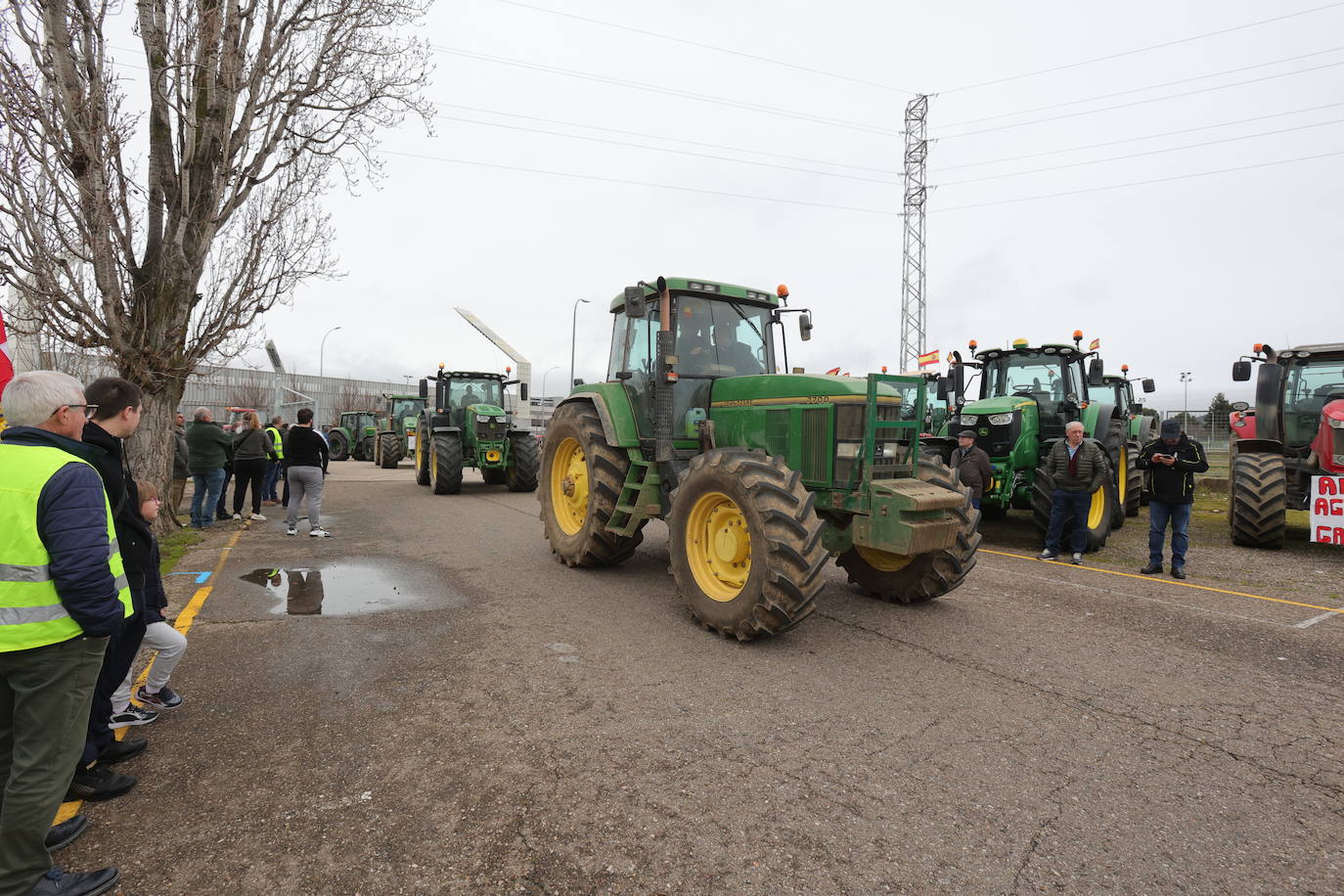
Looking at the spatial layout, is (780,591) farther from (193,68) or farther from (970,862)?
(193,68)

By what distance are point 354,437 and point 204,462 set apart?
81.0 ft

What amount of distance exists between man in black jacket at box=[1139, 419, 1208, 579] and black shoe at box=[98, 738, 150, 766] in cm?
840

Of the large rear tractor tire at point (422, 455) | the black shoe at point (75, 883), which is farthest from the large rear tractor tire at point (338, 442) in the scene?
the black shoe at point (75, 883)

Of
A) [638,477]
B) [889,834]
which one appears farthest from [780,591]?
[638,477]

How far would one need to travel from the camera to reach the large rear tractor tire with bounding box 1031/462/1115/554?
8.28 m

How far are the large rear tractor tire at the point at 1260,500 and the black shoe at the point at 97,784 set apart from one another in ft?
35.5

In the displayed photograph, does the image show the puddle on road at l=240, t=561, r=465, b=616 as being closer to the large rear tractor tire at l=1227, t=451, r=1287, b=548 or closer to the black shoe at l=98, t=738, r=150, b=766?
the black shoe at l=98, t=738, r=150, b=766

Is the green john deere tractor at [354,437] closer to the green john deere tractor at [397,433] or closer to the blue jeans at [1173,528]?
the green john deere tractor at [397,433]

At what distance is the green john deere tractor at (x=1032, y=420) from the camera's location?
8977 millimetres

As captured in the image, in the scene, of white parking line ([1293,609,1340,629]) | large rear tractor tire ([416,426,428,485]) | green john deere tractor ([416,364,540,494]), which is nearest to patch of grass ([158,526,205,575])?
green john deere tractor ([416,364,540,494])

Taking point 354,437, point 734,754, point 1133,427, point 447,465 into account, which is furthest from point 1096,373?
point 354,437

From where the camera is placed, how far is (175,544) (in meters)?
8.19

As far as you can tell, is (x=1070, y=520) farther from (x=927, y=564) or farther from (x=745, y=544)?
(x=745, y=544)

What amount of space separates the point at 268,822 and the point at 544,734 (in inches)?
45.5
